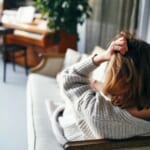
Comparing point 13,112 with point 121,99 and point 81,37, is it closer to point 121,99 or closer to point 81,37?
point 81,37

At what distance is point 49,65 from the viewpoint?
298cm

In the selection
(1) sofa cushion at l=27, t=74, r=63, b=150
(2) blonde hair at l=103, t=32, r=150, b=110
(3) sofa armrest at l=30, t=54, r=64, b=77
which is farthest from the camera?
(3) sofa armrest at l=30, t=54, r=64, b=77

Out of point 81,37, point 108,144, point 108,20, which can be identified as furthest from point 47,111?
point 81,37

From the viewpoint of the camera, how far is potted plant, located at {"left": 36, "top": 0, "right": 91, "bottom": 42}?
361cm

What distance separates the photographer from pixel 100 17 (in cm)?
393

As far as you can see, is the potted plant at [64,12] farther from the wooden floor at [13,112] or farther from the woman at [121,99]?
the woman at [121,99]

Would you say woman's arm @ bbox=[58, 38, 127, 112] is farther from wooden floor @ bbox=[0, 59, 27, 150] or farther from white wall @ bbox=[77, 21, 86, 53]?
white wall @ bbox=[77, 21, 86, 53]

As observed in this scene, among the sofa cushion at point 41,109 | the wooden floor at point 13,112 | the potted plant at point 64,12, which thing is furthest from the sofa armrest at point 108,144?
the potted plant at point 64,12

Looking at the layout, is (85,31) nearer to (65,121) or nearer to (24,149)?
(24,149)

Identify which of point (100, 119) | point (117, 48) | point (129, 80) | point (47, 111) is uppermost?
point (117, 48)

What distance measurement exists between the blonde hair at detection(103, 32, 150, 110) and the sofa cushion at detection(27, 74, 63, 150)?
54 cm

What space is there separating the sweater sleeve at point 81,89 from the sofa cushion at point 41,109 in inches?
13.4

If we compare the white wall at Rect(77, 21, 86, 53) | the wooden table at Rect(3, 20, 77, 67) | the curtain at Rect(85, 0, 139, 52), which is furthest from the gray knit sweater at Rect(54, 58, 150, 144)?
the white wall at Rect(77, 21, 86, 53)

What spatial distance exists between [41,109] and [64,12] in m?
1.82
